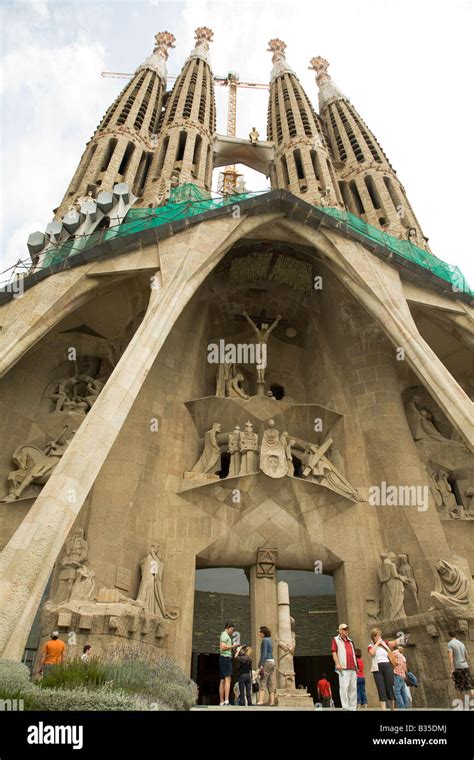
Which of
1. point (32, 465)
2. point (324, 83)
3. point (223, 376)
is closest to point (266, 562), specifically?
→ point (223, 376)

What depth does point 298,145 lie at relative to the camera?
25047mm

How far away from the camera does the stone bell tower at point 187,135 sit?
71.1 feet

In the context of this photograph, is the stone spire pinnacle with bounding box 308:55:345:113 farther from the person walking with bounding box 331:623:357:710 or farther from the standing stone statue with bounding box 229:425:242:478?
the person walking with bounding box 331:623:357:710

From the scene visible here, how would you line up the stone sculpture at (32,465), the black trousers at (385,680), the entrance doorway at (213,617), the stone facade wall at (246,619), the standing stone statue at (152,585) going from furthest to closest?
the stone facade wall at (246,619), the entrance doorway at (213,617), the stone sculpture at (32,465), the standing stone statue at (152,585), the black trousers at (385,680)

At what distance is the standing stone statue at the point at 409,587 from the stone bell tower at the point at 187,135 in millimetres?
15230

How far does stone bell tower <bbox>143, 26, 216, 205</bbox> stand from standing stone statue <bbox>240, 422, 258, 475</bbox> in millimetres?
11029

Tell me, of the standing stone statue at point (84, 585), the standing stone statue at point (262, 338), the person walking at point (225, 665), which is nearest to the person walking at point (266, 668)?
the person walking at point (225, 665)

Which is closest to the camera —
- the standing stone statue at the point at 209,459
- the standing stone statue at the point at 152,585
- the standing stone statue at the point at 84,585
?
the standing stone statue at the point at 84,585

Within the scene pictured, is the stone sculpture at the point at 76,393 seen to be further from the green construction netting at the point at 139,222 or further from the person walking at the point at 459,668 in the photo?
the person walking at the point at 459,668

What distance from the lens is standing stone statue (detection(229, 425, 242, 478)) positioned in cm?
1201

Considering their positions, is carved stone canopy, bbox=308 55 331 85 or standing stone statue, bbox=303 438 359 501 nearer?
standing stone statue, bbox=303 438 359 501

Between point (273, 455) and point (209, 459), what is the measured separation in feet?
5.33

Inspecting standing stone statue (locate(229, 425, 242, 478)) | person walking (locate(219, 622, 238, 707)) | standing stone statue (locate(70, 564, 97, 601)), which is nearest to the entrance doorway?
standing stone statue (locate(229, 425, 242, 478))

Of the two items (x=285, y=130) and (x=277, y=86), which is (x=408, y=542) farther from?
(x=277, y=86)
